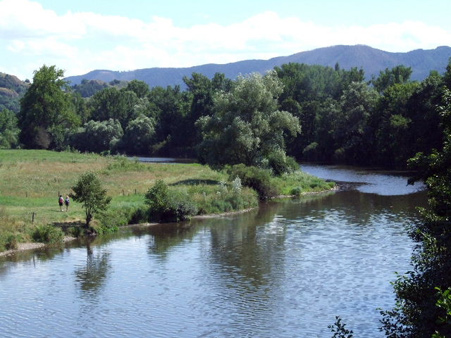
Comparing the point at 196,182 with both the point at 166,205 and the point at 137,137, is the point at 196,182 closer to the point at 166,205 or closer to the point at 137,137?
the point at 166,205

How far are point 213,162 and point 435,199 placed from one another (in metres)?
52.3

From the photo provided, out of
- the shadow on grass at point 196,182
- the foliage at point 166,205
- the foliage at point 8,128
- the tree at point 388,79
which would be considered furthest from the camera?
the foliage at point 8,128

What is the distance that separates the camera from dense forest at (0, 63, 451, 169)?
253 ft

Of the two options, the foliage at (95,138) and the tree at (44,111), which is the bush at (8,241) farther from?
the foliage at (95,138)

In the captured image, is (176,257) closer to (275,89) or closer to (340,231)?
(340,231)

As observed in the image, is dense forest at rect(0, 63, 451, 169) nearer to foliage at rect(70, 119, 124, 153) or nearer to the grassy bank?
foliage at rect(70, 119, 124, 153)

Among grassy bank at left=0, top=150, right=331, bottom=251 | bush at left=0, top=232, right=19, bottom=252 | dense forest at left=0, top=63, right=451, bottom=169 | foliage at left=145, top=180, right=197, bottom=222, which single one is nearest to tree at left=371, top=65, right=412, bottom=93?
dense forest at left=0, top=63, right=451, bottom=169

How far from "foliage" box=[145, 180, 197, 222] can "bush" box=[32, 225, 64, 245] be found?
32.7ft

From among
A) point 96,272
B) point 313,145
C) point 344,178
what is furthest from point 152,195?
point 313,145

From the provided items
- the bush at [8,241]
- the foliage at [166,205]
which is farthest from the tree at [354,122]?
the bush at [8,241]

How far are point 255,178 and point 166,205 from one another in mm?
16025

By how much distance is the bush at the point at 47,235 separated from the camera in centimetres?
4619

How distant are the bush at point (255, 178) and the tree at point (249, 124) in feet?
20.8

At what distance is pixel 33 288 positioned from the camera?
35.5 metres
